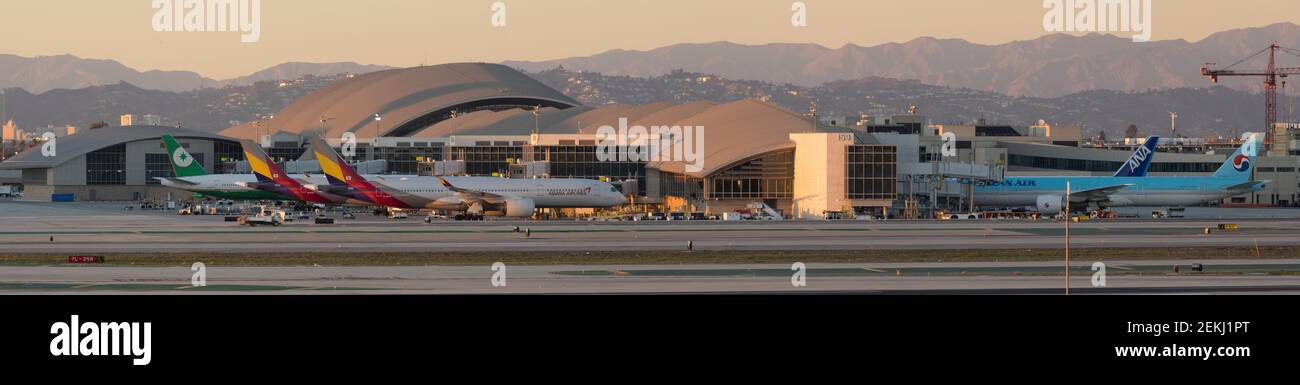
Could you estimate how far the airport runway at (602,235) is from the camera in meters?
57.6

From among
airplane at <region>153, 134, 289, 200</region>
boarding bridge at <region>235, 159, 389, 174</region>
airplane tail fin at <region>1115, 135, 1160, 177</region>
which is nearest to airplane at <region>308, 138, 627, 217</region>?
airplane at <region>153, 134, 289, 200</region>

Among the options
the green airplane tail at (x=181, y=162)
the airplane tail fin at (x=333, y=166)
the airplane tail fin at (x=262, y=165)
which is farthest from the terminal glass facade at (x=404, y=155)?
the airplane tail fin at (x=333, y=166)

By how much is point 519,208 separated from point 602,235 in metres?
23.8

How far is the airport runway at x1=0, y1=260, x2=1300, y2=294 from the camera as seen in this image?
123 feet

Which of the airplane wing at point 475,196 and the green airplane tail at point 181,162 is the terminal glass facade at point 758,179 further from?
the green airplane tail at point 181,162

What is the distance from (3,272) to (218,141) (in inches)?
4009

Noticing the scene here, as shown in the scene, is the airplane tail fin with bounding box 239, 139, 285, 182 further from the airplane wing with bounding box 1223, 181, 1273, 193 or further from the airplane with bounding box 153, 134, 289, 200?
the airplane wing with bounding box 1223, 181, 1273, 193

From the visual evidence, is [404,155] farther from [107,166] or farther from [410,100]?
[410,100]

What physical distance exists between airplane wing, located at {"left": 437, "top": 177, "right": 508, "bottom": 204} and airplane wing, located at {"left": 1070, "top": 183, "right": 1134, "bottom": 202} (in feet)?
135

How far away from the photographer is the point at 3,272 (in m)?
44.2

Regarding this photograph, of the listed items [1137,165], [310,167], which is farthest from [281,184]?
[1137,165]

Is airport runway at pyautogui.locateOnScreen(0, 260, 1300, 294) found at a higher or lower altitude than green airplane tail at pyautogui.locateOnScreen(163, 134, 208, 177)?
lower

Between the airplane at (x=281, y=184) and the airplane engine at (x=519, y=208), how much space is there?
1015 cm
